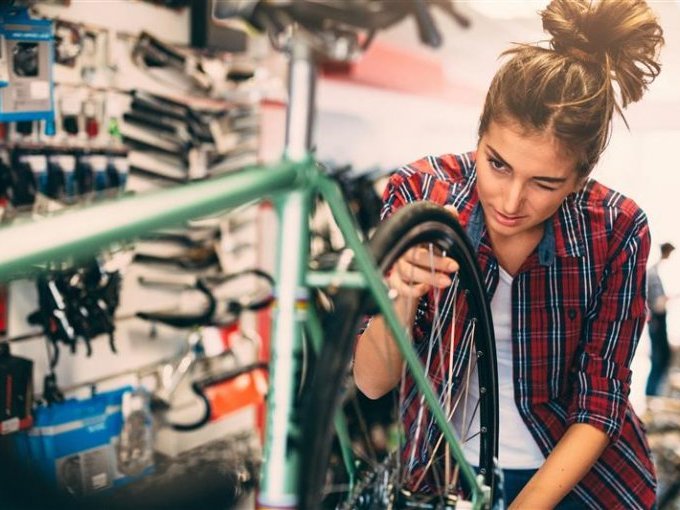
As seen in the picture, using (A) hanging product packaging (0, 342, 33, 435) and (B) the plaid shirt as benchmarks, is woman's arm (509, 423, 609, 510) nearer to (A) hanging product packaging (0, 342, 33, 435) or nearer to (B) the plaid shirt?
(B) the plaid shirt

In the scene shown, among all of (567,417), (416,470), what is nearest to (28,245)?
(416,470)

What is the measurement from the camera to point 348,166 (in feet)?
11.7

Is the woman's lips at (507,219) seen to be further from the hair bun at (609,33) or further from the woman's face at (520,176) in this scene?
the hair bun at (609,33)

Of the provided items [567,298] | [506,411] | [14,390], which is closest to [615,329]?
[567,298]

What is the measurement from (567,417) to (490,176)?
51 cm

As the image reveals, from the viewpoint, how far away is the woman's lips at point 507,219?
3.98 ft

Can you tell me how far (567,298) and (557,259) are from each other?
3.1 inches

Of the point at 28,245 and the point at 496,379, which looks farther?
the point at 496,379

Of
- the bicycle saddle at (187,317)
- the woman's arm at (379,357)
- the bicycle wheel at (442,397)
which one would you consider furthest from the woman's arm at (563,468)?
the bicycle saddle at (187,317)

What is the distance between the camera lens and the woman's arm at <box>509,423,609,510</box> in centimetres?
125

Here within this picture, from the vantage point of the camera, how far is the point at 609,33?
1172 mm

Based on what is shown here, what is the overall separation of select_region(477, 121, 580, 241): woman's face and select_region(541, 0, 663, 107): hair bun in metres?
0.17

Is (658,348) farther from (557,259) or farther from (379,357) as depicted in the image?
(379,357)

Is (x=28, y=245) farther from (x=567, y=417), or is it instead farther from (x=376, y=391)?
(x=567, y=417)
